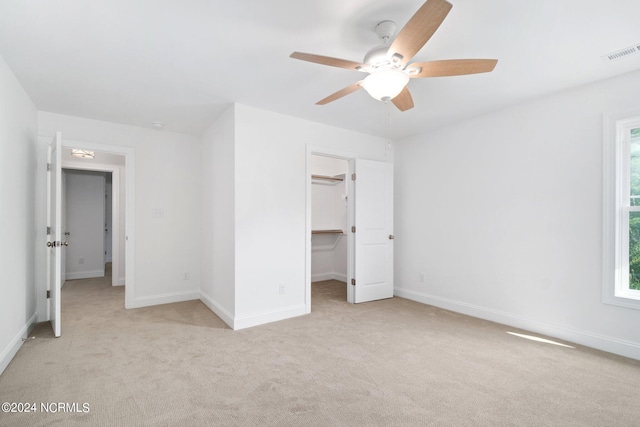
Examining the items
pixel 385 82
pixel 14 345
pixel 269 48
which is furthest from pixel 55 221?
pixel 385 82

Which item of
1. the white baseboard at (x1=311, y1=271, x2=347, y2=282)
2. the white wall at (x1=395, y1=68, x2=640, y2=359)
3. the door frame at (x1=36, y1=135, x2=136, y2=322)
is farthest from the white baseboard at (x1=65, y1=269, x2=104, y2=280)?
the white wall at (x1=395, y1=68, x2=640, y2=359)

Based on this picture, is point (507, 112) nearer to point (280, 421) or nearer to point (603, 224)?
point (603, 224)

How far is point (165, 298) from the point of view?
14.3 feet

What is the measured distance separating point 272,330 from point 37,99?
11.4 ft

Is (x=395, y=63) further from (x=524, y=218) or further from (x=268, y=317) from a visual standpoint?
(x=268, y=317)

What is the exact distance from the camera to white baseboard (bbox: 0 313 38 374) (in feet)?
7.90

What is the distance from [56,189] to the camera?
3129mm

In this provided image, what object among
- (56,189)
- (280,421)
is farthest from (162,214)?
(280,421)

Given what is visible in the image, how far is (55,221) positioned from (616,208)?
5443mm

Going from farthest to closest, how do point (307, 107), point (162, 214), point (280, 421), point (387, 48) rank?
point (162, 214)
point (307, 107)
point (387, 48)
point (280, 421)

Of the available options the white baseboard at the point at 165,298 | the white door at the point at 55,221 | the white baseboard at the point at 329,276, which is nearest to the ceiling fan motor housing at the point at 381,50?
the white door at the point at 55,221

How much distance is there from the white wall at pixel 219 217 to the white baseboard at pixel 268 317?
11 centimetres

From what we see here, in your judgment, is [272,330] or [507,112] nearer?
[272,330]

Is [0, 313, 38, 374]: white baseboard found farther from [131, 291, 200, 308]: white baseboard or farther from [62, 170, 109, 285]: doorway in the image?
[62, 170, 109, 285]: doorway
